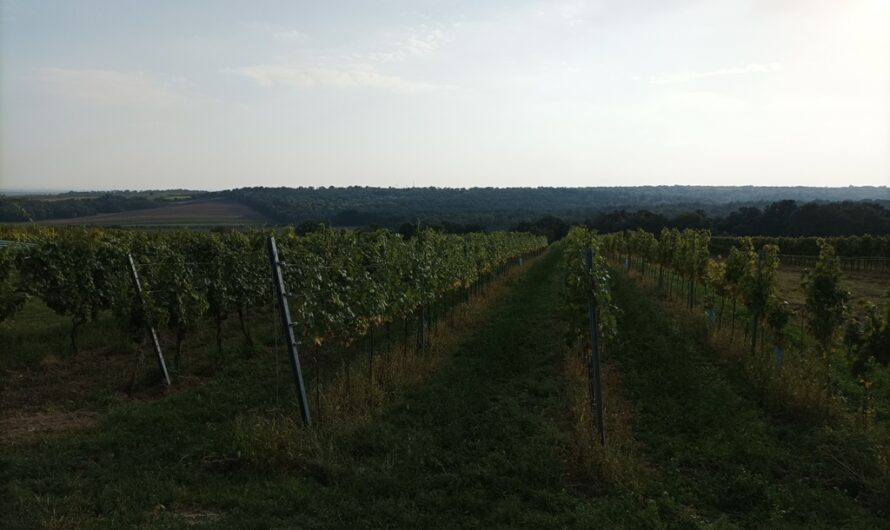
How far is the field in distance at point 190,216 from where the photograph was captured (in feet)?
174

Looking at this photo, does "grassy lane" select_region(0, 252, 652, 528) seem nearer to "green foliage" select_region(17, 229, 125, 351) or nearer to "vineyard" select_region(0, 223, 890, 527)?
"vineyard" select_region(0, 223, 890, 527)

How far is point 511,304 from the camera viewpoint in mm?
19781

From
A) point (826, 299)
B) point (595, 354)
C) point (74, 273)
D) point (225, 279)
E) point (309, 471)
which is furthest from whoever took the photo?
point (225, 279)

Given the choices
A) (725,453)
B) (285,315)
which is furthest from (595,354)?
(285,315)

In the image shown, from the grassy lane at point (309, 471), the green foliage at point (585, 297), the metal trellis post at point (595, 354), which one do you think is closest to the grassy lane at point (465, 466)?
the grassy lane at point (309, 471)

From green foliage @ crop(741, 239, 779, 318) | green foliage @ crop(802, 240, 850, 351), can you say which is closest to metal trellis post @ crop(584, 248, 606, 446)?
green foliage @ crop(802, 240, 850, 351)

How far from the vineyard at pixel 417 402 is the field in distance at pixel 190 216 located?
4193 cm

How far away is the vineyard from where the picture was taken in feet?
17.8

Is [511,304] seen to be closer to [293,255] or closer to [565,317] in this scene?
[293,255]

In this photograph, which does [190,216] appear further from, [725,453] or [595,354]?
[725,453]

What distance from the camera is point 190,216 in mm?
62969

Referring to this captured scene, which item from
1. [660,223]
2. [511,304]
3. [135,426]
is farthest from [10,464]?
[660,223]

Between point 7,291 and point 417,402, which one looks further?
point 7,291

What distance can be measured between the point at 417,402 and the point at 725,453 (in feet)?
14.0
